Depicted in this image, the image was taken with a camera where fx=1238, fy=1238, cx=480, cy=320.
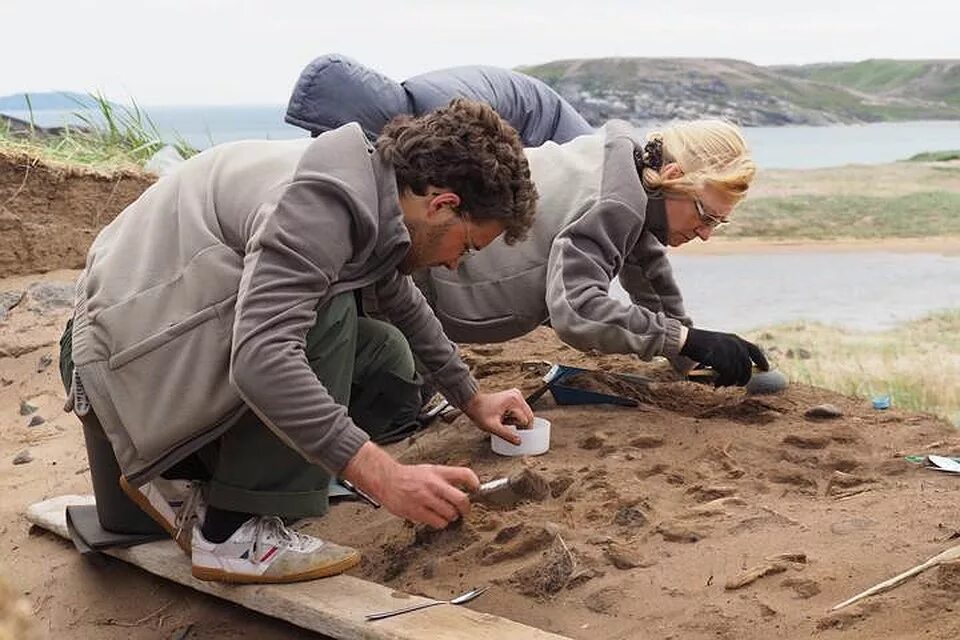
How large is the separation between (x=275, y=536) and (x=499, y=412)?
71cm

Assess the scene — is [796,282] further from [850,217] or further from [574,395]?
[574,395]

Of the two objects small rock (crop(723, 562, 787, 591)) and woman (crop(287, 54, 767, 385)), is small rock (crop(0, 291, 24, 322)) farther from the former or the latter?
small rock (crop(723, 562, 787, 591))

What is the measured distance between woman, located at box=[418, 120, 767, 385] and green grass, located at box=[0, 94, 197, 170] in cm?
300

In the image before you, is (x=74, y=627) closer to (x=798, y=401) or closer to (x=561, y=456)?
(x=561, y=456)

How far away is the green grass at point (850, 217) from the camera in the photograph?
466 inches

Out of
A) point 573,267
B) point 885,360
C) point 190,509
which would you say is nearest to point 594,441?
point 573,267

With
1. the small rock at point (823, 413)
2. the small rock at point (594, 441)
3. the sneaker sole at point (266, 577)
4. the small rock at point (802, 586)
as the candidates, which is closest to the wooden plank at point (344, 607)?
the sneaker sole at point (266, 577)

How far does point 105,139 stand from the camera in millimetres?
6812

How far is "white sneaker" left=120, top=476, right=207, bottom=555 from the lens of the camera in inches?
103

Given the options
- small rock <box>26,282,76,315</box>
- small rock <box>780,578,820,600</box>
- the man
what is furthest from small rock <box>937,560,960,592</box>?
small rock <box>26,282,76,315</box>

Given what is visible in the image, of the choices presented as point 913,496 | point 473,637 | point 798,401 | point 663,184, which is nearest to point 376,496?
point 473,637

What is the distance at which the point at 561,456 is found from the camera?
3246mm

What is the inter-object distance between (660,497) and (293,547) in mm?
884

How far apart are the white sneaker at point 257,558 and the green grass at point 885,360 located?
2184 mm
